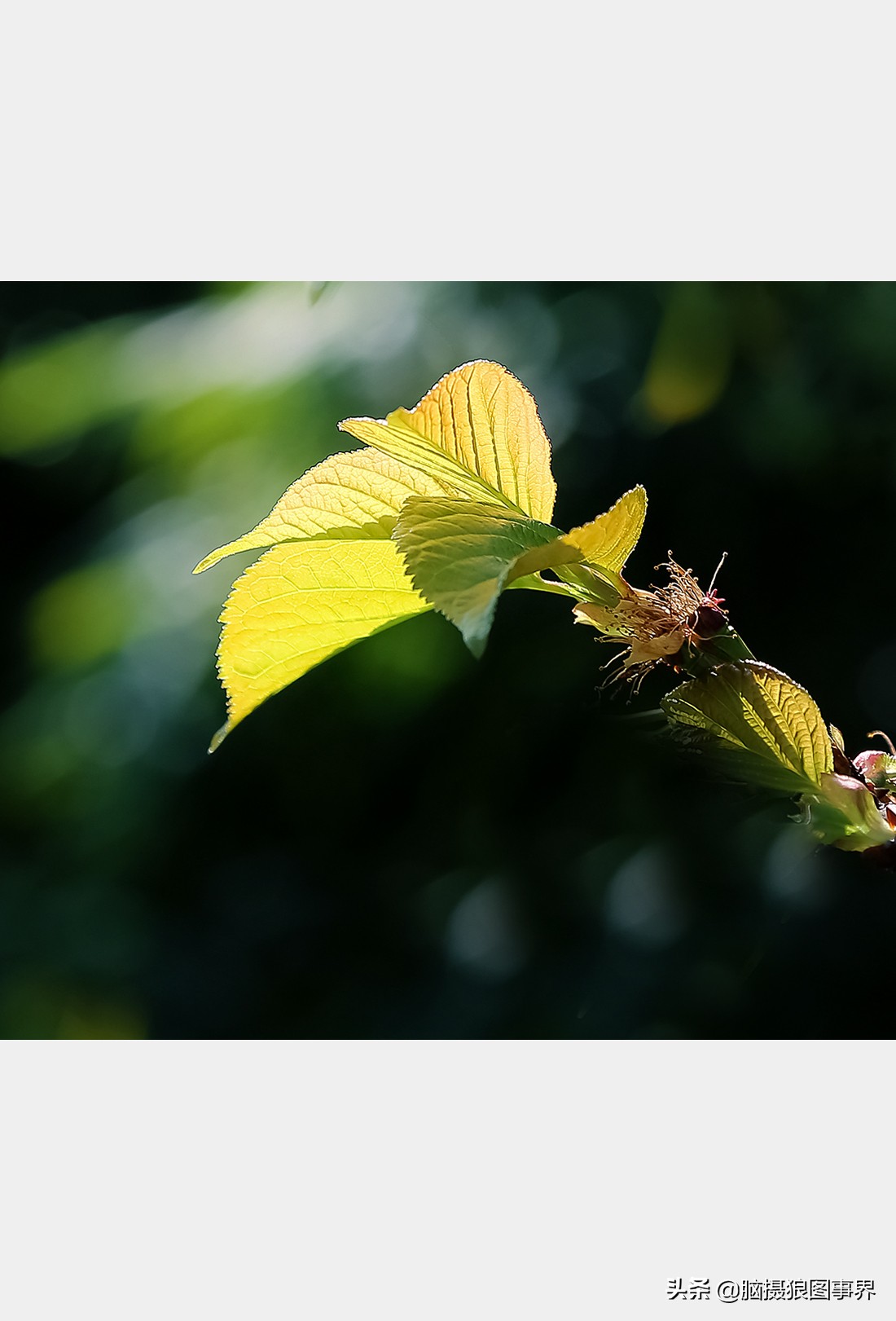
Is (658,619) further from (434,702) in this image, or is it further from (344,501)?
(434,702)

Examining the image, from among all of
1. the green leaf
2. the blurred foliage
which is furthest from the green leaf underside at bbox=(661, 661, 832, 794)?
the blurred foliage

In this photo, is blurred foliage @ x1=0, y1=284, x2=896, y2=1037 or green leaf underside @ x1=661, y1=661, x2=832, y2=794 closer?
green leaf underside @ x1=661, y1=661, x2=832, y2=794

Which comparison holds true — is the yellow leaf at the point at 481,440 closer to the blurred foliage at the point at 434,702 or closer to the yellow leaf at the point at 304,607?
the yellow leaf at the point at 304,607

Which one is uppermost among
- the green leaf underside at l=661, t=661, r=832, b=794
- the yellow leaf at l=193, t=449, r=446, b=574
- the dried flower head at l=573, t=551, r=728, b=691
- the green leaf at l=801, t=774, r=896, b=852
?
the yellow leaf at l=193, t=449, r=446, b=574

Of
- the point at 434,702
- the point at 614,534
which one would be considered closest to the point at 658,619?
the point at 614,534

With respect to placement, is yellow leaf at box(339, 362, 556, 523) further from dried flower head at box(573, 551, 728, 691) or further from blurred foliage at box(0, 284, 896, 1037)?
blurred foliage at box(0, 284, 896, 1037)

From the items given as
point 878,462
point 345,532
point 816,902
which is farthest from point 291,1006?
point 345,532
